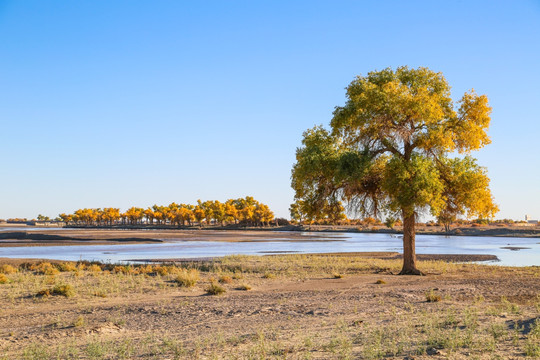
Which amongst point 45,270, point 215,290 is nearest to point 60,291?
point 215,290

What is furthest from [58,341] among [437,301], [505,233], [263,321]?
[505,233]

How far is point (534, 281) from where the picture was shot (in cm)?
2450

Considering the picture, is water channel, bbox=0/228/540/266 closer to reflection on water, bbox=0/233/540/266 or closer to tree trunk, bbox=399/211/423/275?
reflection on water, bbox=0/233/540/266

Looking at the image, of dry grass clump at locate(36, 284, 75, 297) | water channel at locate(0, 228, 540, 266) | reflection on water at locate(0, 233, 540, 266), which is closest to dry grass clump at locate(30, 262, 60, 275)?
dry grass clump at locate(36, 284, 75, 297)

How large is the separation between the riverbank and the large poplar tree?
159 inches

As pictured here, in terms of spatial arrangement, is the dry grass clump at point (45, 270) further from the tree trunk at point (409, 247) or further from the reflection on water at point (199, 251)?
the tree trunk at point (409, 247)

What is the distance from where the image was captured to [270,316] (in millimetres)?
15867

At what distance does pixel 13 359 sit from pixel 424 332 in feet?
30.7

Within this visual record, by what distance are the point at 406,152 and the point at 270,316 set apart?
1585 cm

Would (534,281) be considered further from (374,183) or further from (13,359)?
(13,359)

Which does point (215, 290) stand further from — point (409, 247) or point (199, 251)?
point (199, 251)

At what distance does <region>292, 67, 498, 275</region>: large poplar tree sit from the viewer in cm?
2659

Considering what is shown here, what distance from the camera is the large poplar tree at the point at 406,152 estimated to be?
1047 inches

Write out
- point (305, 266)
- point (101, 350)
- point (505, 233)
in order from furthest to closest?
point (505, 233) < point (305, 266) < point (101, 350)
